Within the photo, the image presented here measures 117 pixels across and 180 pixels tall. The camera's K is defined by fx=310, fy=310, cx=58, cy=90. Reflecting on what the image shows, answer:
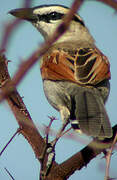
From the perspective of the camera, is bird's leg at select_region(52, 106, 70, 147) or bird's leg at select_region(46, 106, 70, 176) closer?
bird's leg at select_region(46, 106, 70, 176)

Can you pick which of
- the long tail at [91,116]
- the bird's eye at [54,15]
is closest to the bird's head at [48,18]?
the bird's eye at [54,15]

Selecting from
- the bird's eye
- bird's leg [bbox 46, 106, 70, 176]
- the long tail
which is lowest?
bird's leg [bbox 46, 106, 70, 176]

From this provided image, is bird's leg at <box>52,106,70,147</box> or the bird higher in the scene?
the bird

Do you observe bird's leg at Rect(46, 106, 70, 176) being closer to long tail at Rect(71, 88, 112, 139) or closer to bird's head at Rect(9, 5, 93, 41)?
long tail at Rect(71, 88, 112, 139)

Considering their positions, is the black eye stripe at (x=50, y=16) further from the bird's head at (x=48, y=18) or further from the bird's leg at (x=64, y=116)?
the bird's leg at (x=64, y=116)

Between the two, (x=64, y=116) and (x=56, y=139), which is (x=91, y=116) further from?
(x=64, y=116)

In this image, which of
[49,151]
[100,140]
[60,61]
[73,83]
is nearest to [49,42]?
[100,140]

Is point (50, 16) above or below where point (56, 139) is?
above

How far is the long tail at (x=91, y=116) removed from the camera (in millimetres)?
2853

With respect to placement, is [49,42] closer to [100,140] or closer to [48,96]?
[100,140]

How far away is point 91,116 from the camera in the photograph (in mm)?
3031

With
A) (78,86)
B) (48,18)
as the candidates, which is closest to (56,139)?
(78,86)

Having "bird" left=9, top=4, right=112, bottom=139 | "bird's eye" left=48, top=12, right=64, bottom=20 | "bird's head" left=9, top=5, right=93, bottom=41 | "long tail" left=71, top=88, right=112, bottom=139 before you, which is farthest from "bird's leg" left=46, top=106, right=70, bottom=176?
"bird's eye" left=48, top=12, right=64, bottom=20

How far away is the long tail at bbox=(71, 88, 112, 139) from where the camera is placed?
2.85 metres
